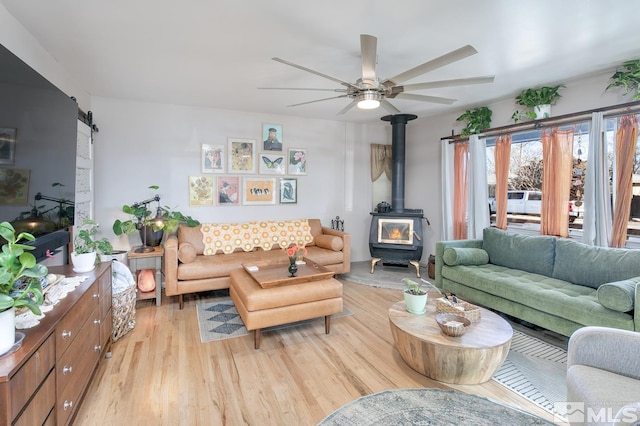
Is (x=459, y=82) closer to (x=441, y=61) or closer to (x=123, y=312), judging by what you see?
(x=441, y=61)

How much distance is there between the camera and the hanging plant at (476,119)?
4277 mm

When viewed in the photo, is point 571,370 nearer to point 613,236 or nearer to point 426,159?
point 613,236

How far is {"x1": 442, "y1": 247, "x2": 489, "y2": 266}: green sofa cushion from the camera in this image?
3.56 meters

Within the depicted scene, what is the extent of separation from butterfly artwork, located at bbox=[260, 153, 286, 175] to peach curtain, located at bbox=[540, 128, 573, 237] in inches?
140

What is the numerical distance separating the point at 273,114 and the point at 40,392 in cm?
430

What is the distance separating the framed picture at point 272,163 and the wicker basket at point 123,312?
2582 mm

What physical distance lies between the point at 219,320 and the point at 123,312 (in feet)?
2.86

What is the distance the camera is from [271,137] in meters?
4.92

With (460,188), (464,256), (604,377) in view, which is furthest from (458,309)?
(460,188)

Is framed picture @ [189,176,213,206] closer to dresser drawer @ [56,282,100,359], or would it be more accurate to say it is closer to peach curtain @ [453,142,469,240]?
dresser drawer @ [56,282,100,359]

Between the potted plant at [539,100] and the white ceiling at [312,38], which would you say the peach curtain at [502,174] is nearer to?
the potted plant at [539,100]

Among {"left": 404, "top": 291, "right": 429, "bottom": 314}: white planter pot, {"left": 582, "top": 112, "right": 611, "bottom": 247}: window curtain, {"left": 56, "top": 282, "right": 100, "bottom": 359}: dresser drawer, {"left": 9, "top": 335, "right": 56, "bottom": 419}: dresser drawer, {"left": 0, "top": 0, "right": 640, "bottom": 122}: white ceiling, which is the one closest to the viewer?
{"left": 9, "top": 335, "right": 56, "bottom": 419}: dresser drawer

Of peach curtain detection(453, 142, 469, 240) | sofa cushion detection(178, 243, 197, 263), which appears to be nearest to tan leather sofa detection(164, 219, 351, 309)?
sofa cushion detection(178, 243, 197, 263)

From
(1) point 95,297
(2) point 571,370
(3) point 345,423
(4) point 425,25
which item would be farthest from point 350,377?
(4) point 425,25
